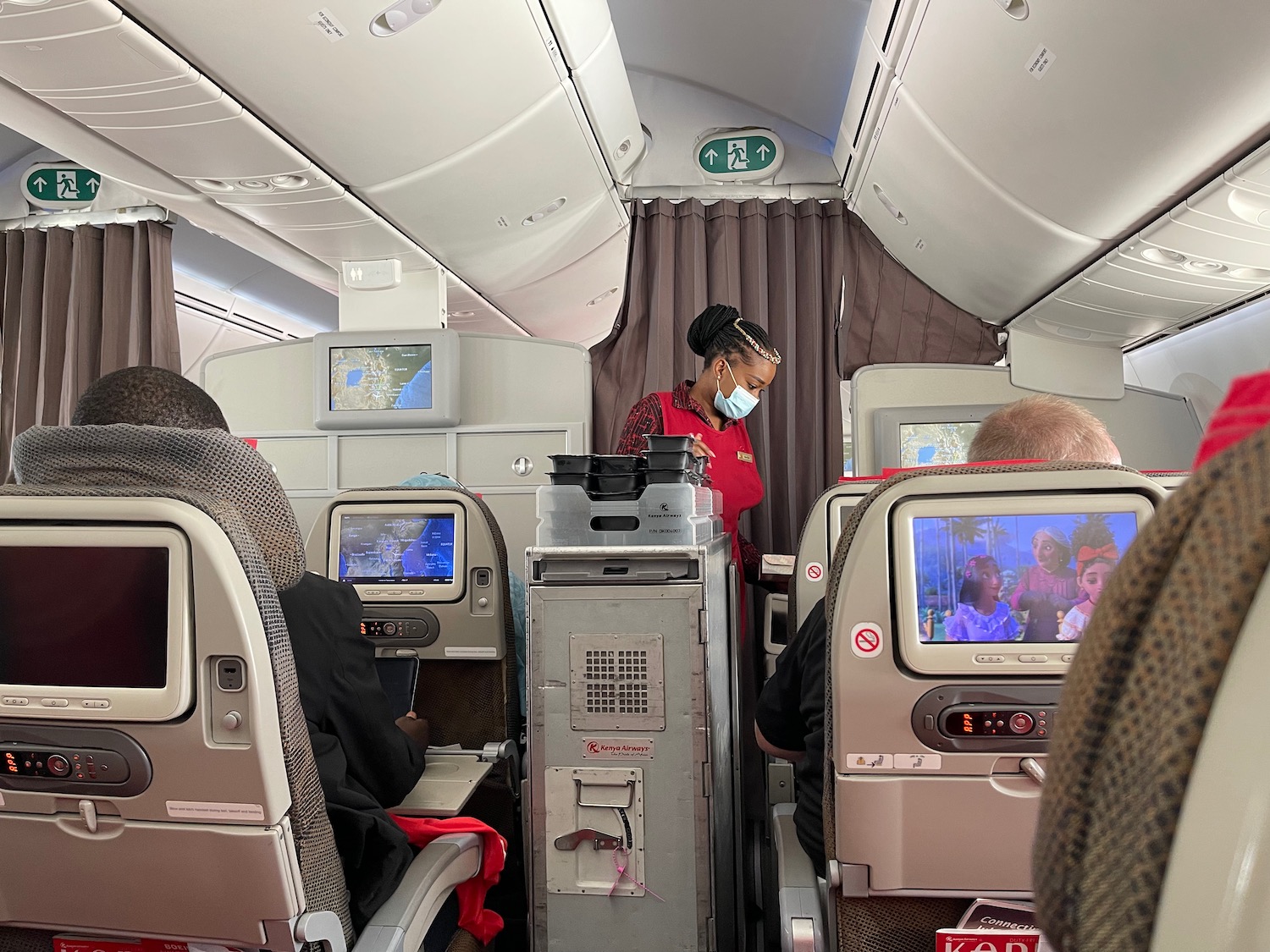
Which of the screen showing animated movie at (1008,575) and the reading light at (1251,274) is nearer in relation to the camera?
the screen showing animated movie at (1008,575)

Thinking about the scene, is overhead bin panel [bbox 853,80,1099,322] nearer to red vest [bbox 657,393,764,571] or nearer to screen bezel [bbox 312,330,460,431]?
red vest [bbox 657,393,764,571]

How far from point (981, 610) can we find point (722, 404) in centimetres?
243

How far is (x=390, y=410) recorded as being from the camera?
473cm

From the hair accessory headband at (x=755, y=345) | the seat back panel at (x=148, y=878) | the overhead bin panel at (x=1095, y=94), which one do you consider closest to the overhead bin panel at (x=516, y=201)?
the hair accessory headband at (x=755, y=345)

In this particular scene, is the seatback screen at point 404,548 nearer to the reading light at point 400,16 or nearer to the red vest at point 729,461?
the red vest at point 729,461

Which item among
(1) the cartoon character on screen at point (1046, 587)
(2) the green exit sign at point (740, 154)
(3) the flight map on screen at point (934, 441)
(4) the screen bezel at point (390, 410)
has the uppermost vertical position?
(2) the green exit sign at point (740, 154)

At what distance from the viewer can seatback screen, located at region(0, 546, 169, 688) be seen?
135cm

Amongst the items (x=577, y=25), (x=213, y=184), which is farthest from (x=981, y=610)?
(x=213, y=184)

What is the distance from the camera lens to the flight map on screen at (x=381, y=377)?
471cm

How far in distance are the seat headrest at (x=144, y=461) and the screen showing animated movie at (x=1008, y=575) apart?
1082mm

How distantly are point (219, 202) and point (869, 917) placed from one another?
11.6 feet

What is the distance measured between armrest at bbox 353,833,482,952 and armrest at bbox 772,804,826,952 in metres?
0.65

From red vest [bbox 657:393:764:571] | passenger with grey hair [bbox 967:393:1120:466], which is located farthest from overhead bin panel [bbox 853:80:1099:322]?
passenger with grey hair [bbox 967:393:1120:466]

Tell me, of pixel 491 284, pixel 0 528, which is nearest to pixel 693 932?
pixel 0 528
